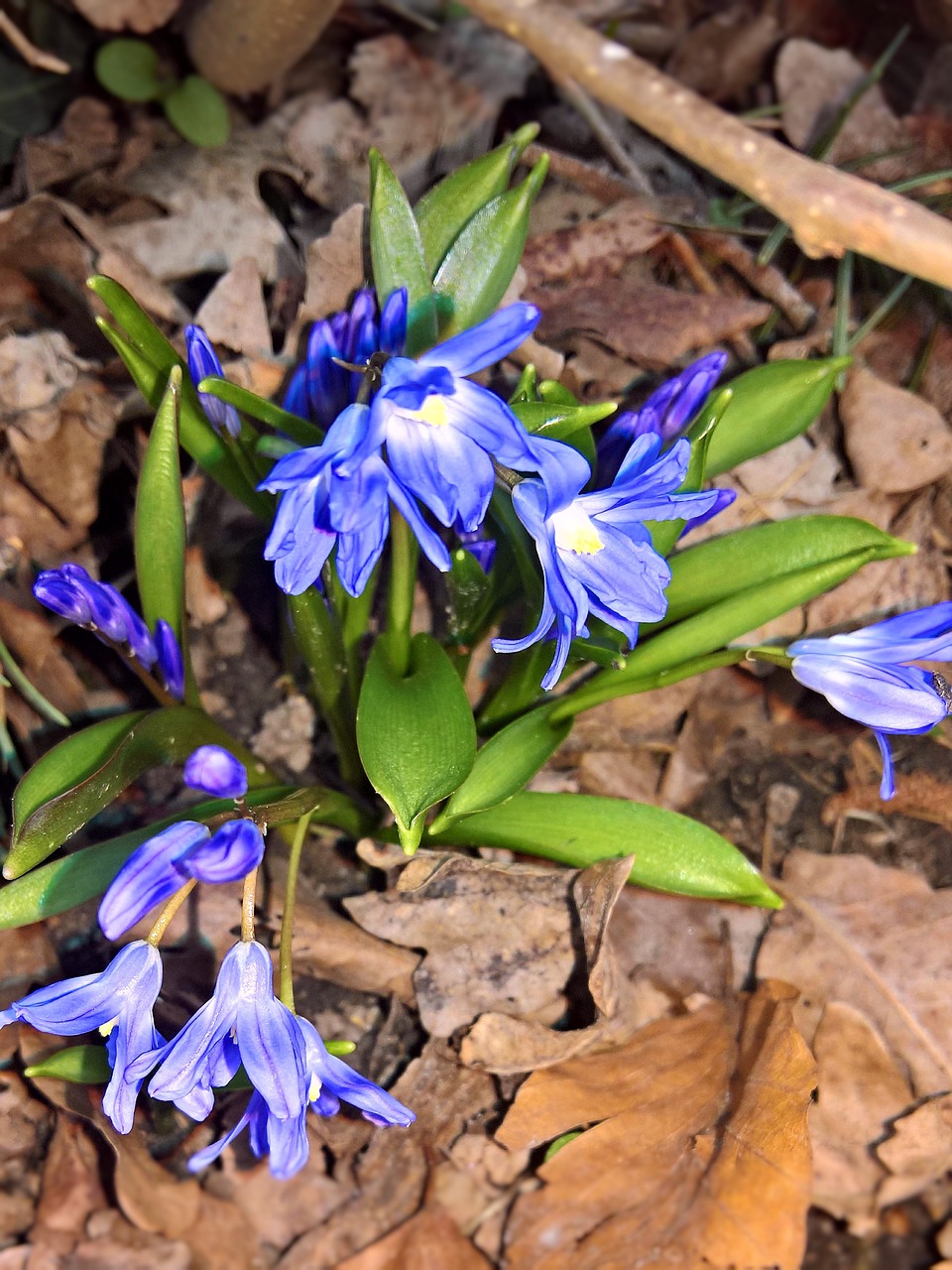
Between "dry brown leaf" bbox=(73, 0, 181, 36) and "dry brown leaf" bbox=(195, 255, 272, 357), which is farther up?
"dry brown leaf" bbox=(73, 0, 181, 36)

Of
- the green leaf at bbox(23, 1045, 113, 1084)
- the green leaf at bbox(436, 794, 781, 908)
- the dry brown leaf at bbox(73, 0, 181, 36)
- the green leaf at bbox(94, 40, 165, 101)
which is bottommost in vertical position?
the green leaf at bbox(23, 1045, 113, 1084)

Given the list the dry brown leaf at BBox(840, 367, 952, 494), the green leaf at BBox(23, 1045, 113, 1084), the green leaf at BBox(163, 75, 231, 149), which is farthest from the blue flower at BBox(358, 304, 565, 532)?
the green leaf at BBox(163, 75, 231, 149)

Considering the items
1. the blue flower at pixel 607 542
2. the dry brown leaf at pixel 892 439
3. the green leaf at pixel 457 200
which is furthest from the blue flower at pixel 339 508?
the dry brown leaf at pixel 892 439

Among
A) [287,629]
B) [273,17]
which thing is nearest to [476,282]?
[287,629]

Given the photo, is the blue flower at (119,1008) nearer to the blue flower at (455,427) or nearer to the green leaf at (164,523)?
the green leaf at (164,523)

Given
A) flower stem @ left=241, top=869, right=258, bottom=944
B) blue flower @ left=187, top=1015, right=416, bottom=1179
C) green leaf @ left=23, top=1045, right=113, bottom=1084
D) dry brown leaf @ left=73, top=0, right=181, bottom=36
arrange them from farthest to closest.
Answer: dry brown leaf @ left=73, top=0, right=181, bottom=36, green leaf @ left=23, top=1045, right=113, bottom=1084, blue flower @ left=187, top=1015, right=416, bottom=1179, flower stem @ left=241, top=869, right=258, bottom=944

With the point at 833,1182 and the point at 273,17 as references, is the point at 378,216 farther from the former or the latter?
the point at 833,1182

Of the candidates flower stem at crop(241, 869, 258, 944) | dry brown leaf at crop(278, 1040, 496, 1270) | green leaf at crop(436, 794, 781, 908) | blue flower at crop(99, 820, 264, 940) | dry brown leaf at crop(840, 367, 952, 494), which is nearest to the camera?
blue flower at crop(99, 820, 264, 940)

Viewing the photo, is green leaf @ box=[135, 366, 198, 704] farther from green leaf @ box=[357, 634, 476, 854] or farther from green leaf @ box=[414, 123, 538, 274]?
green leaf @ box=[414, 123, 538, 274]

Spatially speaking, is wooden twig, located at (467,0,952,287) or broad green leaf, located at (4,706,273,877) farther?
wooden twig, located at (467,0,952,287)
